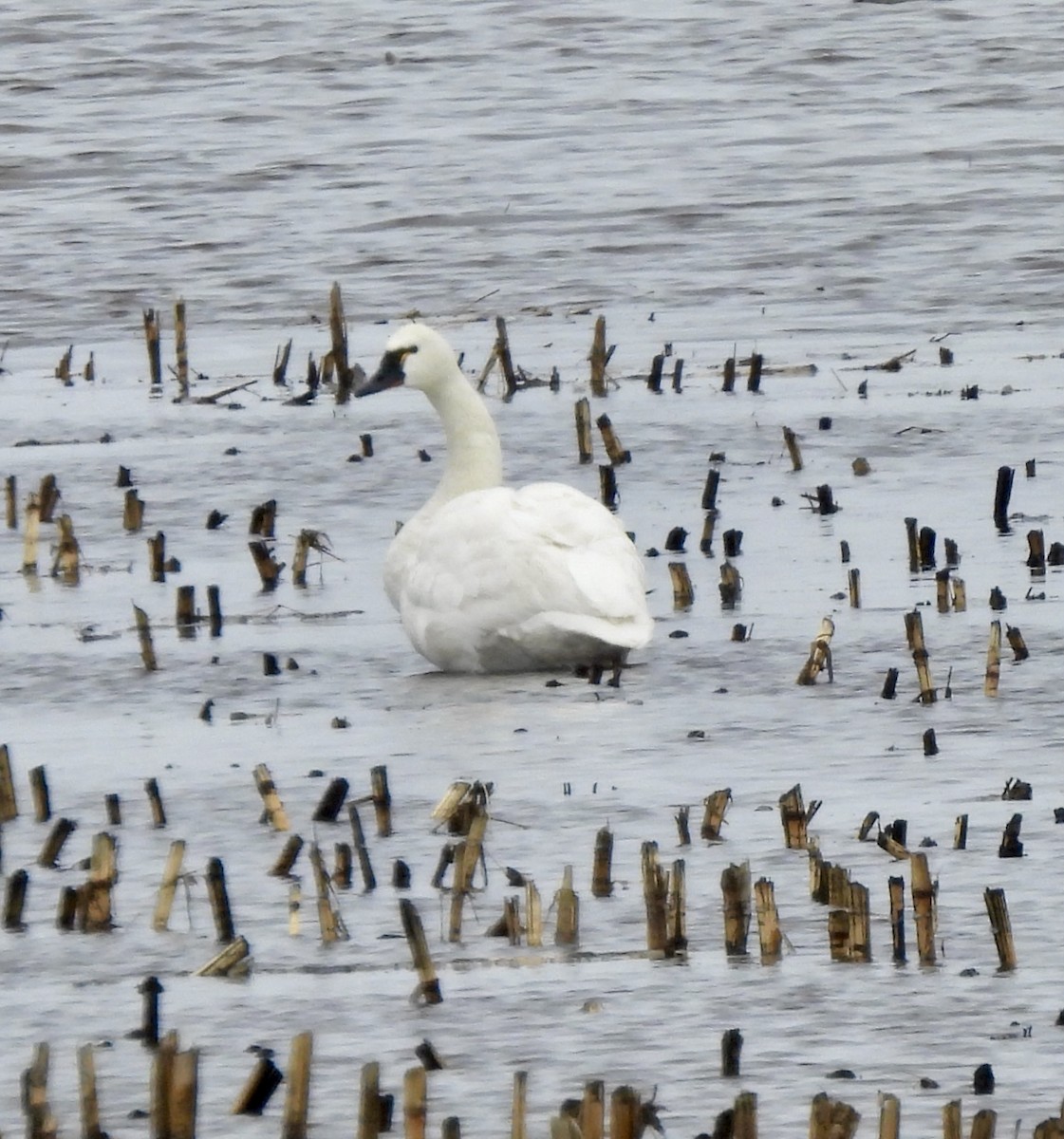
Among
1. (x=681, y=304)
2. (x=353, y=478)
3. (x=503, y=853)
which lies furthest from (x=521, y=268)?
(x=503, y=853)

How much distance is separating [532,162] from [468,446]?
40.9 feet

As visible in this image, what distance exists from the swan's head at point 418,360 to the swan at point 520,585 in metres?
1.29

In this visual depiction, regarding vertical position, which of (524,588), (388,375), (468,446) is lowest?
(524,588)

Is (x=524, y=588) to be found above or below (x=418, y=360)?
below

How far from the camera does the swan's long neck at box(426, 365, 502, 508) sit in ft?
34.2

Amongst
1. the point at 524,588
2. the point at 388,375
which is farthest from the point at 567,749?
the point at 388,375

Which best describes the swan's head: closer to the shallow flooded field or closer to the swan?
the shallow flooded field

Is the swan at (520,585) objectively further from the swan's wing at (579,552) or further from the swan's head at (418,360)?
the swan's head at (418,360)

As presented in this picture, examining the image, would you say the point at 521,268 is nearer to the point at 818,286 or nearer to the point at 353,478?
the point at 818,286

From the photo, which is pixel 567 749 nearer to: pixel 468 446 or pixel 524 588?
pixel 524 588

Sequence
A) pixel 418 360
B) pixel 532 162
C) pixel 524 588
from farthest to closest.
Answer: pixel 532 162
pixel 418 360
pixel 524 588

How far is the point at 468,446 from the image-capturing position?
1045 centimetres

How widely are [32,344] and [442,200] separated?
5261mm

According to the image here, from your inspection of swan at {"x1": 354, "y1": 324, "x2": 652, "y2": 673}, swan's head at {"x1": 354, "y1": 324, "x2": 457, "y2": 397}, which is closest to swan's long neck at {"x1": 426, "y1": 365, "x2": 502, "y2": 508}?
swan's head at {"x1": 354, "y1": 324, "x2": 457, "y2": 397}
